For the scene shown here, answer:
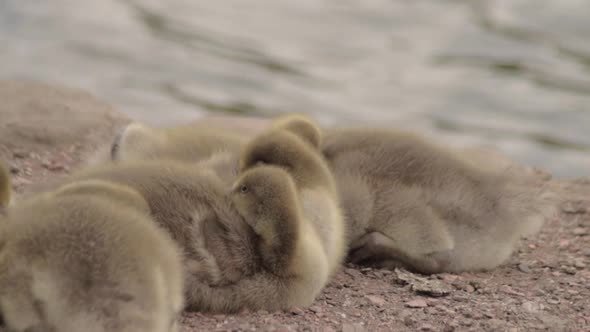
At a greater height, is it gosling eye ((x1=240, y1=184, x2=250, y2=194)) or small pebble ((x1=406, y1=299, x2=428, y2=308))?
gosling eye ((x1=240, y1=184, x2=250, y2=194))

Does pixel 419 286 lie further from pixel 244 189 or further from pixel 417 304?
pixel 244 189

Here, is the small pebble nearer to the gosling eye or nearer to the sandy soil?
the sandy soil

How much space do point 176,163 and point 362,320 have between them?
0.87 m

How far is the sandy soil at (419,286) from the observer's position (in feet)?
12.4

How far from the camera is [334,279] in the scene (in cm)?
433

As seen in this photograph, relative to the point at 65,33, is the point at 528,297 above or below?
above

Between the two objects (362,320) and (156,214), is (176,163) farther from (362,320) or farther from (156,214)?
(362,320)

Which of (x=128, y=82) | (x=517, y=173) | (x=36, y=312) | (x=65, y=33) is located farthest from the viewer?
(x=65, y=33)

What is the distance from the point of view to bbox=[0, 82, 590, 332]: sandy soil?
12.4ft

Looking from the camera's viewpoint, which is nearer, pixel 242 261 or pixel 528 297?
pixel 242 261

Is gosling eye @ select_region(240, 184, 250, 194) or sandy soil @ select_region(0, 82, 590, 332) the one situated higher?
gosling eye @ select_region(240, 184, 250, 194)

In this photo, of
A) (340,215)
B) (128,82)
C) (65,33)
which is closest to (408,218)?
(340,215)

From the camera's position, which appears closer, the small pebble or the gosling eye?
the gosling eye

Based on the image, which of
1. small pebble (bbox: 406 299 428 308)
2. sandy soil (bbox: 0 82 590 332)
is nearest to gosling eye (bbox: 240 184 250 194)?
sandy soil (bbox: 0 82 590 332)
